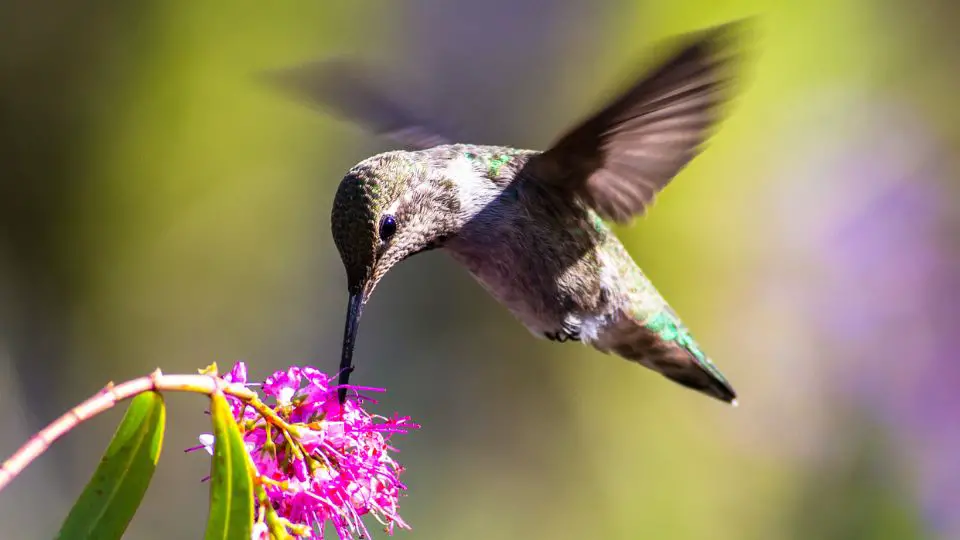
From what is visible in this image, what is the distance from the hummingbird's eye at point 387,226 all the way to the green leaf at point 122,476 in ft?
2.44

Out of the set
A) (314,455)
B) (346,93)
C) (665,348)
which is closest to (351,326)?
(314,455)

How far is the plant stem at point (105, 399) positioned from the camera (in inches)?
36.0

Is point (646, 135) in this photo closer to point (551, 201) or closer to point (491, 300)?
point (551, 201)

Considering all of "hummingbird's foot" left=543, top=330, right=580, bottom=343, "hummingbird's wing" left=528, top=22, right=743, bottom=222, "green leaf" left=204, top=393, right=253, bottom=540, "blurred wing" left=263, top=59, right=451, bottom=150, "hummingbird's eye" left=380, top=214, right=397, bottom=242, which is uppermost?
"blurred wing" left=263, top=59, right=451, bottom=150

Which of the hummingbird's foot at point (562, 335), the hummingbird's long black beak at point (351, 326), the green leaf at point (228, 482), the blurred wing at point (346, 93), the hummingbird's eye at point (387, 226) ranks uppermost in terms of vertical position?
the blurred wing at point (346, 93)

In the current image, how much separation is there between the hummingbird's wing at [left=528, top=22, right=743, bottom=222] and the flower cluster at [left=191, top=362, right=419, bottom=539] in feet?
2.44

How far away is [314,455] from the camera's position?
146cm

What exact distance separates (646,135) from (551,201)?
1.16 ft

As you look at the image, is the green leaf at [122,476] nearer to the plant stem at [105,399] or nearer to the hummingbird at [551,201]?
the plant stem at [105,399]

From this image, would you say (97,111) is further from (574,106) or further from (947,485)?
(947,485)

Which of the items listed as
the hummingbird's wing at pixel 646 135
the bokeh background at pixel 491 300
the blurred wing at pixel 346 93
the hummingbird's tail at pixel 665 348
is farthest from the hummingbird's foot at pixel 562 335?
the bokeh background at pixel 491 300

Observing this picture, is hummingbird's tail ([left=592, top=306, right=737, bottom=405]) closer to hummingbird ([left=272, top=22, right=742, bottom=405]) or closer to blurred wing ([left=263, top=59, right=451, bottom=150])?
hummingbird ([left=272, top=22, right=742, bottom=405])

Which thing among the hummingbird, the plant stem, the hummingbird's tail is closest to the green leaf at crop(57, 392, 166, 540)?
the plant stem

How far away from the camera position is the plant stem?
914 mm
